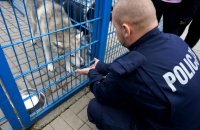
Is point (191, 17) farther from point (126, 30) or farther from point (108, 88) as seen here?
point (108, 88)

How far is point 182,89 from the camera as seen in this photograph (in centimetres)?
117

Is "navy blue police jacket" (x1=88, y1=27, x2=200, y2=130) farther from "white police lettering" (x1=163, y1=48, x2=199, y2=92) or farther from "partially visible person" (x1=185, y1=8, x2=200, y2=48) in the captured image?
"partially visible person" (x1=185, y1=8, x2=200, y2=48)

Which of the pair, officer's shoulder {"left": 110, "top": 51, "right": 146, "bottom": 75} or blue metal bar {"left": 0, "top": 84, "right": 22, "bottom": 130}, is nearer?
officer's shoulder {"left": 110, "top": 51, "right": 146, "bottom": 75}

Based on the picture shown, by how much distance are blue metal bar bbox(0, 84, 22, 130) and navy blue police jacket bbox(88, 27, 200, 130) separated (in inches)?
38.1

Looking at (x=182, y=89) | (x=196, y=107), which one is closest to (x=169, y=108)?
(x=182, y=89)

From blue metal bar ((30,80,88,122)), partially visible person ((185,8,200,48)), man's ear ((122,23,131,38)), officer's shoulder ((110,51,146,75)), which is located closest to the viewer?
officer's shoulder ((110,51,146,75))

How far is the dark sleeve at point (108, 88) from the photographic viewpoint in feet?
4.34

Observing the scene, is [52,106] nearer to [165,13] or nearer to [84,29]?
[84,29]

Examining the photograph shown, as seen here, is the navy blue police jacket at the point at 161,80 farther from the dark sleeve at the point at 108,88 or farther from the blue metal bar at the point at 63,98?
the blue metal bar at the point at 63,98

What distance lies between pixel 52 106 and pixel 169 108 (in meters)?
1.52

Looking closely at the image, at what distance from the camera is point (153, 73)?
1.14 m

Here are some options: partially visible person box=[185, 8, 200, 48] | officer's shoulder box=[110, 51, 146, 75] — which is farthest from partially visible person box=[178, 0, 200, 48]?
officer's shoulder box=[110, 51, 146, 75]

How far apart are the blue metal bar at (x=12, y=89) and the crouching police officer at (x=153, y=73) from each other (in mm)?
844

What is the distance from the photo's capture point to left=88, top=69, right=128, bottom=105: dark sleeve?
1323 millimetres
